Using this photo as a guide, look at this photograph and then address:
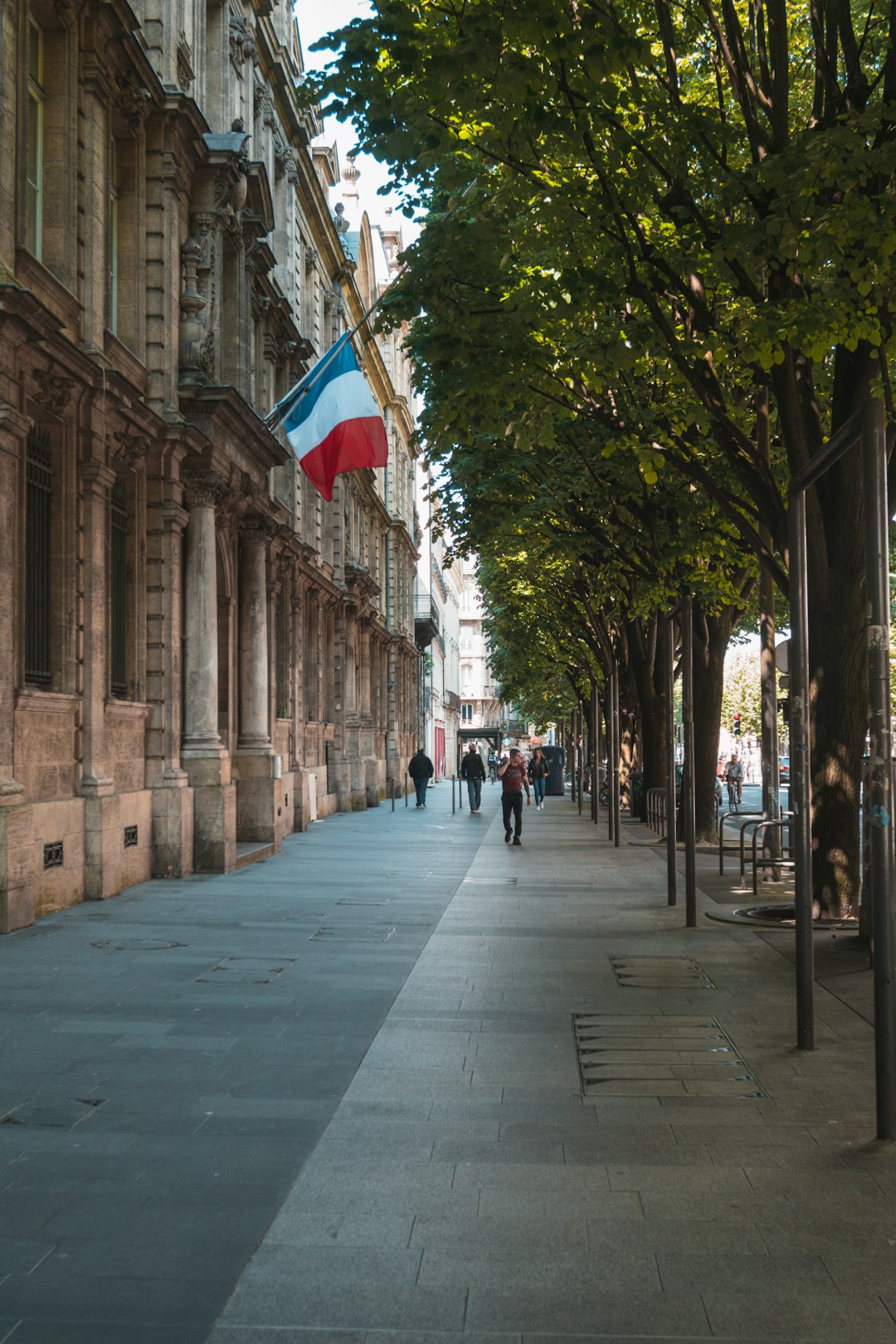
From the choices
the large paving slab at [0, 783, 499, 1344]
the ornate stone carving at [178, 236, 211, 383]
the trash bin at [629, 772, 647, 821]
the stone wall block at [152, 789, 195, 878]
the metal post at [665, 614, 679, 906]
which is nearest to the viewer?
the large paving slab at [0, 783, 499, 1344]

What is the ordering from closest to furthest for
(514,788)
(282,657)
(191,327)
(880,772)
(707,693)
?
1. (880,772)
2. (191,327)
3. (707,693)
4. (514,788)
5. (282,657)

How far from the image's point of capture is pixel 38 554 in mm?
14766

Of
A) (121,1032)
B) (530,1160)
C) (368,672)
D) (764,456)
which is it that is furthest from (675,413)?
(368,672)

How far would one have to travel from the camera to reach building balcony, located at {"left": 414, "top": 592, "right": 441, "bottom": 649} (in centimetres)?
6894

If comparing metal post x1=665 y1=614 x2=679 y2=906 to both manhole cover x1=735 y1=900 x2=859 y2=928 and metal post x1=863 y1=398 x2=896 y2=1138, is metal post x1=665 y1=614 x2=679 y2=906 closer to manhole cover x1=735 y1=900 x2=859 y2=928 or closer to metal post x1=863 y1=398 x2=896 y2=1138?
manhole cover x1=735 y1=900 x2=859 y2=928

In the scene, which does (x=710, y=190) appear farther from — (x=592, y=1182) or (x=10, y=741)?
(x=592, y=1182)

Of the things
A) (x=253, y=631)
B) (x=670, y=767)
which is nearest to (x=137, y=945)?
(x=670, y=767)

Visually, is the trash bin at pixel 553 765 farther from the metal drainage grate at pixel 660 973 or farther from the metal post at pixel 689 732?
the metal drainage grate at pixel 660 973

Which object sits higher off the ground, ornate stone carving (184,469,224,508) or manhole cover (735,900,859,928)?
ornate stone carving (184,469,224,508)

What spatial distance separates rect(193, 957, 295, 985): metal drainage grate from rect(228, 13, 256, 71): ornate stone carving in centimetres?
1782

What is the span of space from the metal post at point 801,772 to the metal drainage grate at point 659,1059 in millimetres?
477

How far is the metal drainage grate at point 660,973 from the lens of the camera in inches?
394

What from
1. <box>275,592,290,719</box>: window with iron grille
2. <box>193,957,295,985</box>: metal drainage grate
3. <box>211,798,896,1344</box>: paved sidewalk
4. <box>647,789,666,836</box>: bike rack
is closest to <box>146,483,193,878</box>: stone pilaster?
<box>193,957,295,985</box>: metal drainage grate

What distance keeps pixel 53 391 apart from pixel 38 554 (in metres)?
1.60
